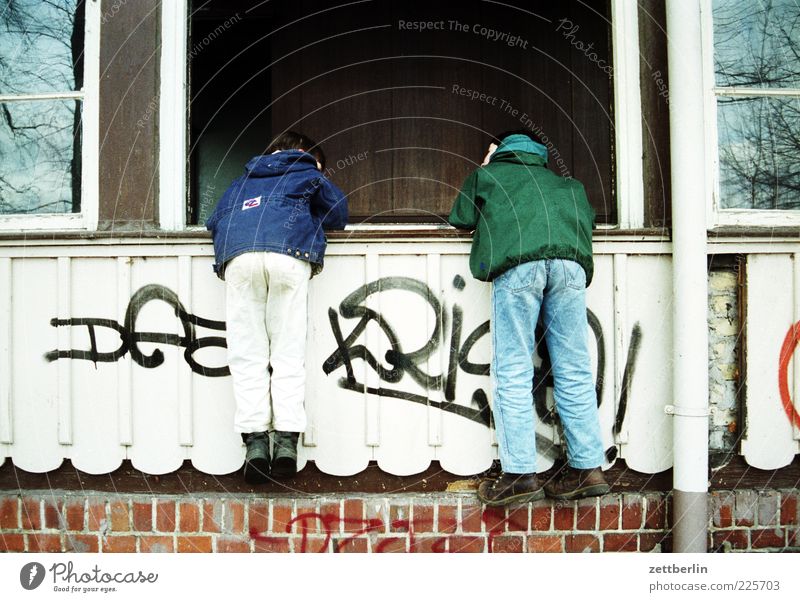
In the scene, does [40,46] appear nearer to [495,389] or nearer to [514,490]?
[495,389]

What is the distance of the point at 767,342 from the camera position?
293 cm

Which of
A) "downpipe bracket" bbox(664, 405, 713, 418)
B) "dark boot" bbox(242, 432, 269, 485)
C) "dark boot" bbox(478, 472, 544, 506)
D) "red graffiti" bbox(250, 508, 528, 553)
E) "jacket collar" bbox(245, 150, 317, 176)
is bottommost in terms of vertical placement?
"red graffiti" bbox(250, 508, 528, 553)

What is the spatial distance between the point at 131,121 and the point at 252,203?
2.63ft

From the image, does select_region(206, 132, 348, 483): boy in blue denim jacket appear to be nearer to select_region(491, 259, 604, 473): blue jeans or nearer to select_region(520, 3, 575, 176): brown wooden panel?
select_region(491, 259, 604, 473): blue jeans

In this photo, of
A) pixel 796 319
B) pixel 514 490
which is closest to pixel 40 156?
pixel 514 490

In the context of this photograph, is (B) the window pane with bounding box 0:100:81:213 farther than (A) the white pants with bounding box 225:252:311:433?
Yes

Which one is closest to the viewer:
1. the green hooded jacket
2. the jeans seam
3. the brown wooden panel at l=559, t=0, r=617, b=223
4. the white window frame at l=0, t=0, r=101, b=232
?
the green hooded jacket

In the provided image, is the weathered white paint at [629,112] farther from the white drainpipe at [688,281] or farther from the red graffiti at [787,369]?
the red graffiti at [787,369]

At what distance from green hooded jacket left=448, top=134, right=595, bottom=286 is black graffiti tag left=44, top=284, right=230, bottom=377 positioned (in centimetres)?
117

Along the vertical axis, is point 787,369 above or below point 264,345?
below

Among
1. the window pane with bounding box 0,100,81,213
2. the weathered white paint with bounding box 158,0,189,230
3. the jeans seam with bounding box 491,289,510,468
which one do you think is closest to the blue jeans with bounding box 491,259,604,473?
the jeans seam with bounding box 491,289,510,468

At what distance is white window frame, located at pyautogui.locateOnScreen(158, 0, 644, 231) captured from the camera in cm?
298

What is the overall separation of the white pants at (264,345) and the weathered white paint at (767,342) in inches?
75.6

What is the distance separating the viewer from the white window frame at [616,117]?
9.78ft
